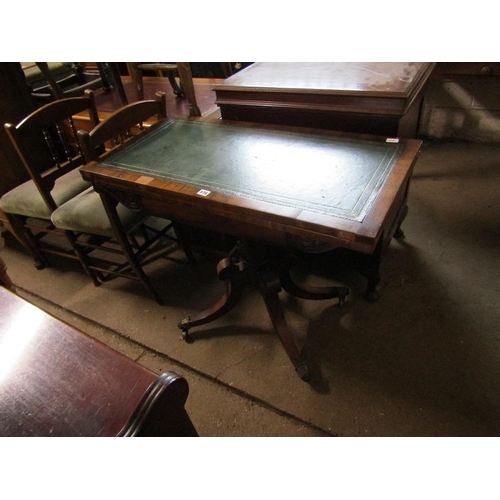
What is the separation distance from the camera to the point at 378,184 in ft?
3.24

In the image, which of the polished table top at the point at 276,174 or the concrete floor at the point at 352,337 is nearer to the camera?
the polished table top at the point at 276,174

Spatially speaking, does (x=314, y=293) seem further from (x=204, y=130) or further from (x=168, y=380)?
(x=168, y=380)

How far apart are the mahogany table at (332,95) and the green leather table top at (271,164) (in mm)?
180

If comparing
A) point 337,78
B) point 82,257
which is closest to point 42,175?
point 82,257

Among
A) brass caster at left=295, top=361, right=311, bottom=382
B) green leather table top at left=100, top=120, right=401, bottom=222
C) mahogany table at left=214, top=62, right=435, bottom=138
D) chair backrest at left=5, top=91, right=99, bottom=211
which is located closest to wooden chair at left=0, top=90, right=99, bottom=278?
chair backrest at left=5, top=91, right=99, bottom=211

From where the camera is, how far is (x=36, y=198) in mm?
1743

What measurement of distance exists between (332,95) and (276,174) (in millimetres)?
492

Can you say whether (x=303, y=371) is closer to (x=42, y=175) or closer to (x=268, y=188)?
(x=268, y=188)

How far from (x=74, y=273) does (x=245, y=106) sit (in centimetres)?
144

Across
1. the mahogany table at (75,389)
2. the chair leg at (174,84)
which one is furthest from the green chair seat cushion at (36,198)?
the mahogany table at (75,389)

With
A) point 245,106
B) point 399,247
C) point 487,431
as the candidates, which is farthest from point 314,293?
point 245,106

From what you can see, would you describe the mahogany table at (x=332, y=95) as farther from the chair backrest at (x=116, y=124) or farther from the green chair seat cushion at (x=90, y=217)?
the green chair seat cushion at (x=90, y=217)

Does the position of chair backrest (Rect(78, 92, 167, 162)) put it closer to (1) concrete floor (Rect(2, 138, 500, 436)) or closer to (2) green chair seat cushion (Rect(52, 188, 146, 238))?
(2) green chair seat cushion (Rect(52, 188, 146, 238))

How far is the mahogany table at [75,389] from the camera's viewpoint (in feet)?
1.83
